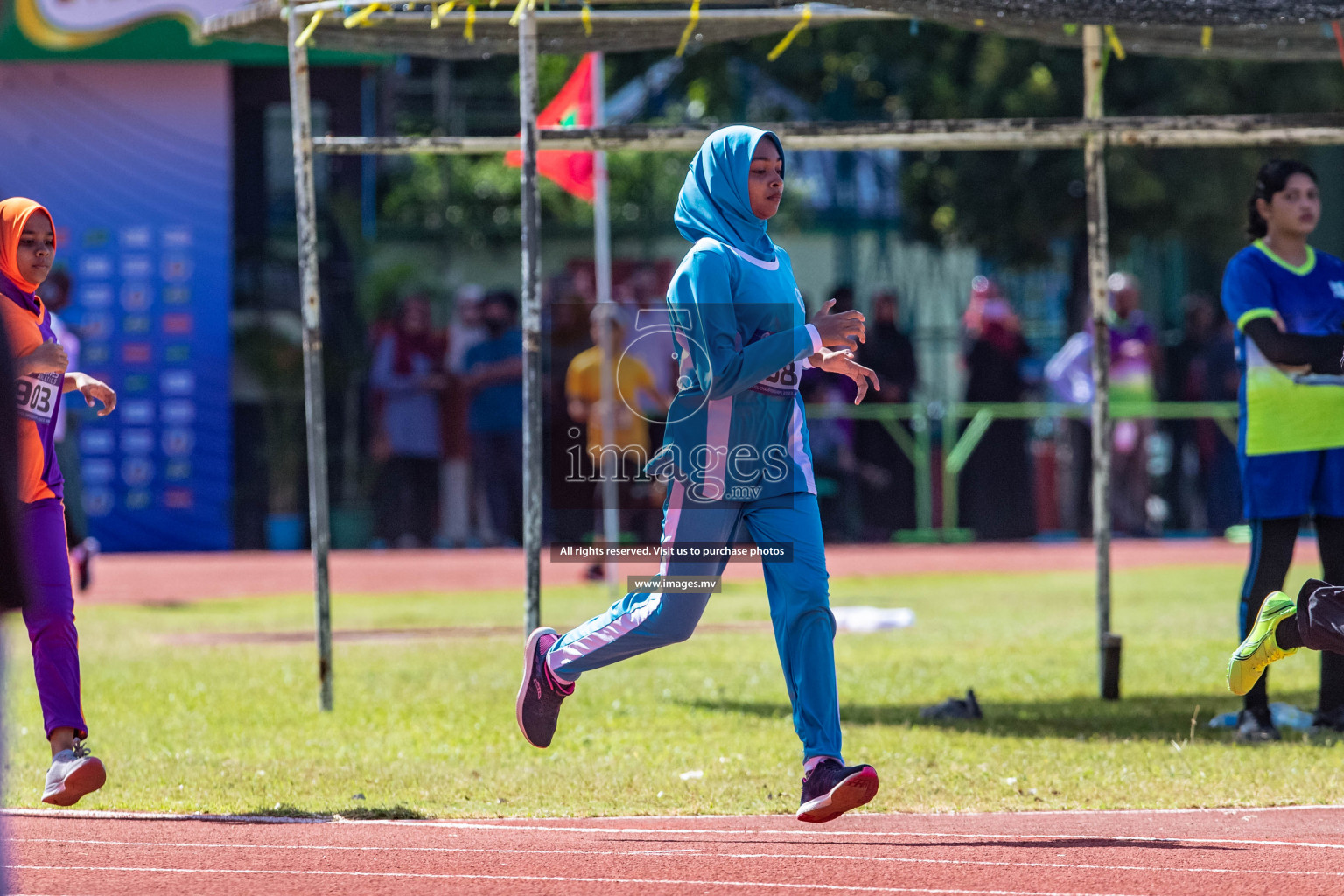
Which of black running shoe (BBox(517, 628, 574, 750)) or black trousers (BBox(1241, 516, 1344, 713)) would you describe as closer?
black running shoe (BBox(517, 628, 574, 750))

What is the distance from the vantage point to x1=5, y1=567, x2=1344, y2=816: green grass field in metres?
7.38

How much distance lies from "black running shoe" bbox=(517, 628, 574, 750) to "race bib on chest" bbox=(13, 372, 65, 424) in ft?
6.38

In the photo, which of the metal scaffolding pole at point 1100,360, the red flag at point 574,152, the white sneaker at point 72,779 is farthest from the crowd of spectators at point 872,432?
the white sneaker at point 72,779

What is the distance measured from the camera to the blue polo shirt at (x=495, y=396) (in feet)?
67.7

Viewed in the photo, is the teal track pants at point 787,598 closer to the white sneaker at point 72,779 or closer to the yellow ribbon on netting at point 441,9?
the white sneaker at point 72,779

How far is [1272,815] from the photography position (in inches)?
266

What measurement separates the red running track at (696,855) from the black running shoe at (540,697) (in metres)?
0.34

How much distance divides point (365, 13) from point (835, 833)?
4.50 meters

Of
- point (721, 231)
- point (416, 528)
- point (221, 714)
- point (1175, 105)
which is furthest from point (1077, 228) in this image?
point (721, 231)

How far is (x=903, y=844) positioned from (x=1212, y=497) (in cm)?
1678

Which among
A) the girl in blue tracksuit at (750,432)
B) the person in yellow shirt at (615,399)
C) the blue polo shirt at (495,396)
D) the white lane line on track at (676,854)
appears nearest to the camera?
the white lane line on track at (676,854)

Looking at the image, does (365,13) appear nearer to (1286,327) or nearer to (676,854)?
(1286,327)

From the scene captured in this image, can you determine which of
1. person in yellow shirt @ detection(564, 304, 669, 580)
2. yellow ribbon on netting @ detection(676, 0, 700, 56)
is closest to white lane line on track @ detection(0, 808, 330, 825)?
yellow ribbon on netting @ detection(676, 0, 700, 56)

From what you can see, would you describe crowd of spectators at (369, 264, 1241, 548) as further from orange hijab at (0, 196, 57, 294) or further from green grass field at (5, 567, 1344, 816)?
orange hijab at (0, 196, 57, 294)
